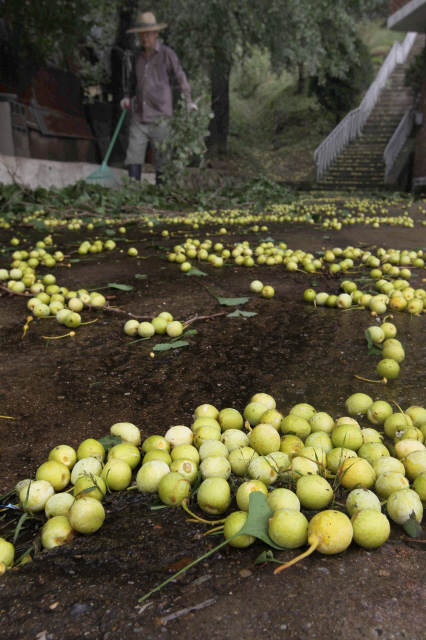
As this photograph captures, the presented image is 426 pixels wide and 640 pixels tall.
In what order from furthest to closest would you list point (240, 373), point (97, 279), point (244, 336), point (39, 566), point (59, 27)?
point (59, 27) < point (97, 279) < point (244, 336) < point (240, 373) < point (39, 566)

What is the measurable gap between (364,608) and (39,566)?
2.88ft

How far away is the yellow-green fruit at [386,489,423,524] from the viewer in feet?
4.59

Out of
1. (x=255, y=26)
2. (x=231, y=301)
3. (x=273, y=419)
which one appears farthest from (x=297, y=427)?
(x=255, y=26)

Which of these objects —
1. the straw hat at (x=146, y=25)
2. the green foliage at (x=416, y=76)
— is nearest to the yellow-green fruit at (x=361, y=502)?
the straw hat at (x=146, y=25)

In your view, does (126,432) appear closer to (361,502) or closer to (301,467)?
(301,467)

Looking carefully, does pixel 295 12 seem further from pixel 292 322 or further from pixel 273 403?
pixel 273 403

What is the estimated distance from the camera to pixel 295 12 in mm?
13719

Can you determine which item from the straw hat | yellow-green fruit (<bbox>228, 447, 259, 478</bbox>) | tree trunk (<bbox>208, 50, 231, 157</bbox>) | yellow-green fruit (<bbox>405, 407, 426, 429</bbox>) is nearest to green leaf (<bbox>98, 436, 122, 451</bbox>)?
yellow-green fruit (<bbox>228, 447, 259, 478</bbox>)

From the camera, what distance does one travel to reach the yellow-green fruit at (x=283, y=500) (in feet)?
4.51

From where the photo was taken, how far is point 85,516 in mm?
1410

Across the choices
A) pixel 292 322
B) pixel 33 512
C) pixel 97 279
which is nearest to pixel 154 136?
pixel 97 279

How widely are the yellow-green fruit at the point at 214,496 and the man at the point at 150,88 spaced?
35.0 feet

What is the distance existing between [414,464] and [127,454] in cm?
101

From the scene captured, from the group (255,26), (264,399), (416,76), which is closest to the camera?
(264,399)
